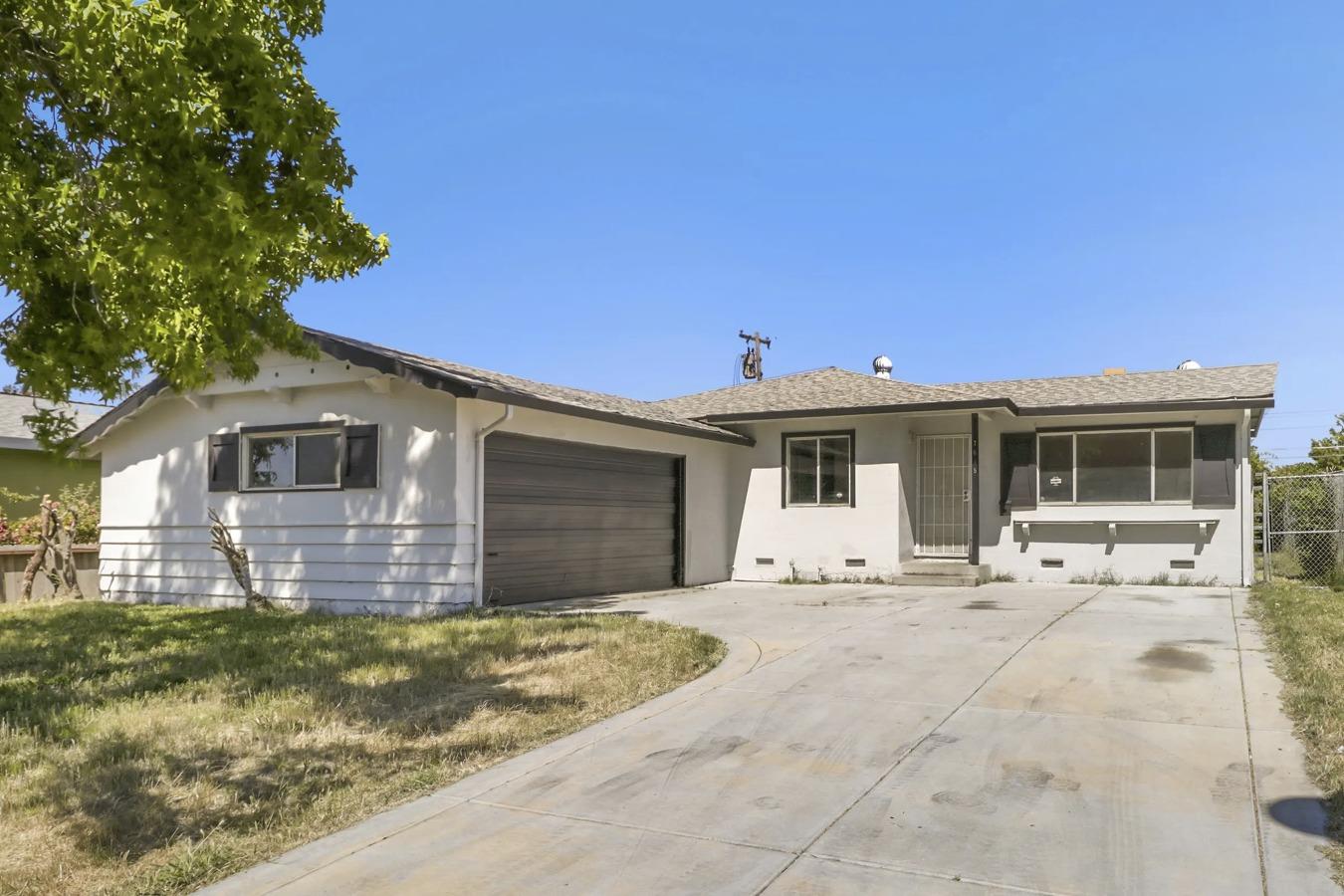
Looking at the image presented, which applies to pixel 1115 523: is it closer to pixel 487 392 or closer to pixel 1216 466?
pixel 1216 466

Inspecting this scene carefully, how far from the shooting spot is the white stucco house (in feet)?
40.2

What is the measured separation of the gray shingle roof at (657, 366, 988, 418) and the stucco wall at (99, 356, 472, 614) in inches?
259

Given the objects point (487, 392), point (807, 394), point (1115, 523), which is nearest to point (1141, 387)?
point (1115, 523)

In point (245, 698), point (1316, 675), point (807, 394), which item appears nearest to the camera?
point (245, 698)

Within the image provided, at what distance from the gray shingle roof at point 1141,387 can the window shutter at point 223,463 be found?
12.3 m

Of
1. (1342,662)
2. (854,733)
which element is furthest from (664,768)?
(1342,662)

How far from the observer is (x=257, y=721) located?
6039 millimetres

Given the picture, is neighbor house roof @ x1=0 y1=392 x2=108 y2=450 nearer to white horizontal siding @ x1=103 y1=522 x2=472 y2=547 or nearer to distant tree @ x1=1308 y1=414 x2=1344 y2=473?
white horizontal siding @ x1=103 y1=522 x2=472 y2=547

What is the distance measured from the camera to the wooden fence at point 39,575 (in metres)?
15.4

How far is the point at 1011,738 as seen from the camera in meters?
5.60

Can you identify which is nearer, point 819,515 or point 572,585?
point 572,585

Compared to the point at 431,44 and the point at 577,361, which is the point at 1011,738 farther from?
the point at 577,361

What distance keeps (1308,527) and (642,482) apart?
11.2 metres

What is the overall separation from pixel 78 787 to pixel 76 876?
1.22 metres
